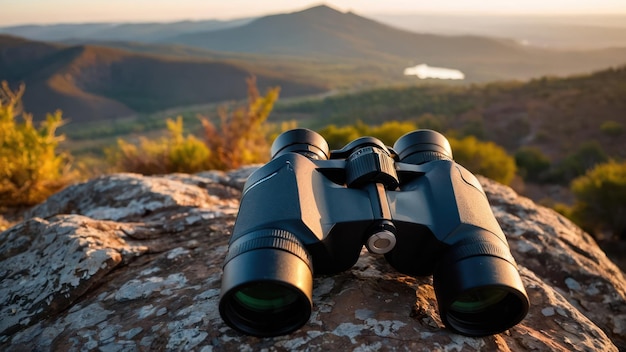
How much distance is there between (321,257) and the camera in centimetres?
Result: 170

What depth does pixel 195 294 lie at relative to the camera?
1824 millimetres

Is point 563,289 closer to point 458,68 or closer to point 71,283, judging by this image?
point 71,283

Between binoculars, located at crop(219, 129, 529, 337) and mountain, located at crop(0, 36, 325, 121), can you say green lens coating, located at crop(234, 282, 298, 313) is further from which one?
mountain, located at crop(0, 36, 325, 121)

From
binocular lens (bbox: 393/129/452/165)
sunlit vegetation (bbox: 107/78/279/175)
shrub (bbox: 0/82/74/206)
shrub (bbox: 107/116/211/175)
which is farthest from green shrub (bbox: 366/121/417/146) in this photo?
binocular lens (bbox: 393/129/452/165)

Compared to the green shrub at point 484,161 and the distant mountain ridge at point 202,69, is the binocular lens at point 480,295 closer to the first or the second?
the green shrub at point 484,161

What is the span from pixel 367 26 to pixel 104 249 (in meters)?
170

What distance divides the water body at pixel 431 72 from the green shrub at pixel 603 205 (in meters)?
82.1

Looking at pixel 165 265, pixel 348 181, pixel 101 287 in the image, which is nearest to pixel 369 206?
pixel 348 181

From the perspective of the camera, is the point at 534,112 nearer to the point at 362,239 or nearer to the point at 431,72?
the point at 362,239

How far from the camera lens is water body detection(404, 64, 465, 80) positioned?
87025 millimetres

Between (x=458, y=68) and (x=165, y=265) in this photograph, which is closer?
(x=165, y=265)

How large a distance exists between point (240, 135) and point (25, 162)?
2.58 metres

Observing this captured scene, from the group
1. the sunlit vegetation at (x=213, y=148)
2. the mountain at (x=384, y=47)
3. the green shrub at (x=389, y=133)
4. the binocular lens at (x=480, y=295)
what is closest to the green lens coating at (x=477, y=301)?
the binocular lens at (x=480, y=295)

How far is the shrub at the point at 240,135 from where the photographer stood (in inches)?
221
